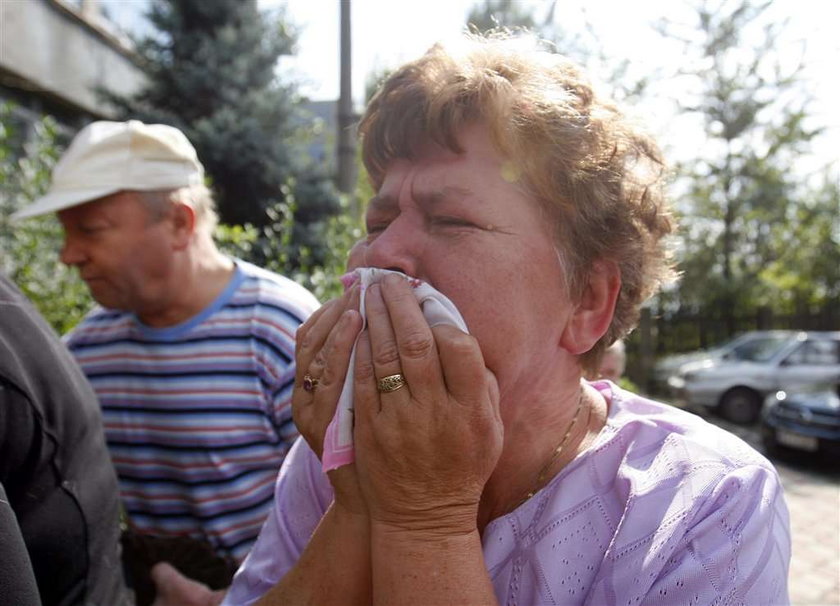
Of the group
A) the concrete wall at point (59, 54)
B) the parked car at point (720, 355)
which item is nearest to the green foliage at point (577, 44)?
the concrete wall at point (59, 54)

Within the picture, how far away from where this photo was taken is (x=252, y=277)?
2846mm

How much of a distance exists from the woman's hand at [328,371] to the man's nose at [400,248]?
121mm

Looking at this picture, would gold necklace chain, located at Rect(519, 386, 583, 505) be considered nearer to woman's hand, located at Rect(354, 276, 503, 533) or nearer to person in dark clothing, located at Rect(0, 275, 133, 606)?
woman's hand, located at Rect(354, 276, 503, 533)

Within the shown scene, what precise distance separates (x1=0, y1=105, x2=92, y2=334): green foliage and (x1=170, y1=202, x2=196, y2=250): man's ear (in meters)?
1.87

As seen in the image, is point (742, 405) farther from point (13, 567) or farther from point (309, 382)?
point (13, 567)

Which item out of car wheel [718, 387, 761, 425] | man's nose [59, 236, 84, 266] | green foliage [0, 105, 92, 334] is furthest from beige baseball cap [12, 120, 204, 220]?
car wheel [718, 387, 761, 425]

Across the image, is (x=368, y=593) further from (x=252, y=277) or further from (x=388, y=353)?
(x=252, y=277)

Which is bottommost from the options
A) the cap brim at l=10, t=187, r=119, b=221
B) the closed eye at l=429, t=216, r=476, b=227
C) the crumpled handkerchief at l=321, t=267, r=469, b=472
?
the crumpled handkerchief at l=321, t=267, r=469, b=472

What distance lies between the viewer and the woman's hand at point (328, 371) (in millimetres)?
1305

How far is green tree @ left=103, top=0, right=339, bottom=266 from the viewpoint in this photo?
8.44 metres

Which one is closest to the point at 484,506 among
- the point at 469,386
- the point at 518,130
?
the point at 469,386

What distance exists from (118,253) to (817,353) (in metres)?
12.2

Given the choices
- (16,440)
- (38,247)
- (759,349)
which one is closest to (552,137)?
(16,440)

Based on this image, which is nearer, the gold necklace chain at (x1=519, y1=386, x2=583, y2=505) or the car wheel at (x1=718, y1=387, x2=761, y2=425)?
the gold necklace chain at (x1=519, y1=386, x2=583, y2=505)
